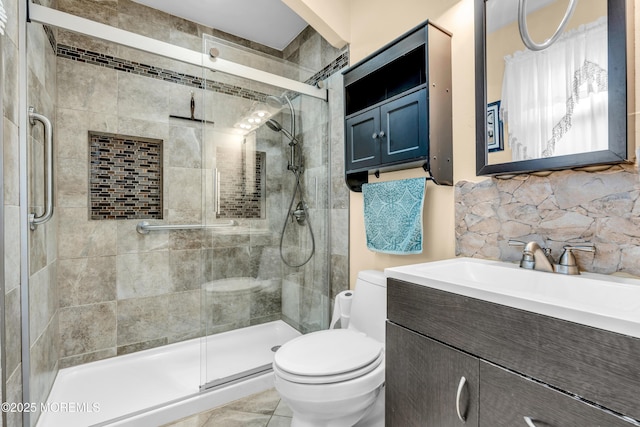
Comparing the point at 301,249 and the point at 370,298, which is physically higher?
the point at 301,249

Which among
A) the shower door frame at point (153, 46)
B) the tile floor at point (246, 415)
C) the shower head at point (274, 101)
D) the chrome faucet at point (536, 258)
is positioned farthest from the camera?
the shower head at point (274, 101)

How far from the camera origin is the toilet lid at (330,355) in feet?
3.92

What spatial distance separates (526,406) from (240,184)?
1842mm

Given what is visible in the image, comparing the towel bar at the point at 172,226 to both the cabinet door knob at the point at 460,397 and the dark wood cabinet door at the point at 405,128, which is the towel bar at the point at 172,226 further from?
the cabinet door knob at the point at 460,397

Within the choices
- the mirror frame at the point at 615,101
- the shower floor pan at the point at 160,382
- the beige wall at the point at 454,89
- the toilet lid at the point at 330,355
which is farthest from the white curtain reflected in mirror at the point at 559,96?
the shower floor pan at the point at 160,382

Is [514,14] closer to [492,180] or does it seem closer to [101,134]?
[492,180]

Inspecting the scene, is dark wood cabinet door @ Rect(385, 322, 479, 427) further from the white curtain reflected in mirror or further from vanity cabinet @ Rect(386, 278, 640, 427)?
the white curtain reflected in mirror

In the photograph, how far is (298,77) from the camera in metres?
2.22

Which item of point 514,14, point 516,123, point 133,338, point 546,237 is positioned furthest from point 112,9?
point 546,237

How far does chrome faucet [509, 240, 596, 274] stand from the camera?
3.27 feet

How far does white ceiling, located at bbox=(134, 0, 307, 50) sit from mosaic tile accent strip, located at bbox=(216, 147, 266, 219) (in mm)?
1139

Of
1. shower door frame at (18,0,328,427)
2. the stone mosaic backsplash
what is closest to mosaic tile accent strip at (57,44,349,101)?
shower door frame at (18,0,328,427)

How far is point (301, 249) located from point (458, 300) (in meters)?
1.54

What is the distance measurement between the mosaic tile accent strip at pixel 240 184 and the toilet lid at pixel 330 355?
100 cm
